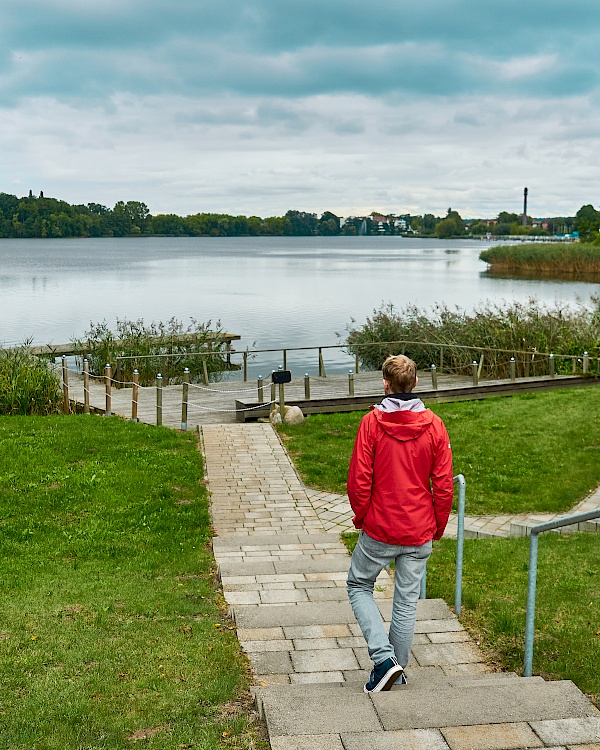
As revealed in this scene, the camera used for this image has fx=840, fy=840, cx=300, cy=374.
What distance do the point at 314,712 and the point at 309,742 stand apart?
257mm

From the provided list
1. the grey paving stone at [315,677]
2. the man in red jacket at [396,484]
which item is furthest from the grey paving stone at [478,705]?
the grey paving stone at [315,677]

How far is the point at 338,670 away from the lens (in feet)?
14.7

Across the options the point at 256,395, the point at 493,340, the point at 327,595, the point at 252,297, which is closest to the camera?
the point at 327,595

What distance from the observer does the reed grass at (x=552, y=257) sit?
59.1m

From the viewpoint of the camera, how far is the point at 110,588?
620 centimetres

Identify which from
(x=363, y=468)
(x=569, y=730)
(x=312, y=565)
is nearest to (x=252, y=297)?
(x=312, y=565)

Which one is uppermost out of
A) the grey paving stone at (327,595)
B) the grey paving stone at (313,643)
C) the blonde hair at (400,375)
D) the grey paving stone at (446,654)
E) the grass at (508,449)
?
the blonde hair at (400,375)

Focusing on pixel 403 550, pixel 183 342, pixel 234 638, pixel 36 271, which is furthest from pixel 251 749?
pixel 36 271

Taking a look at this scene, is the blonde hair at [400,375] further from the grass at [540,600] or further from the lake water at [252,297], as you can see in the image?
the lake water at [252,297]

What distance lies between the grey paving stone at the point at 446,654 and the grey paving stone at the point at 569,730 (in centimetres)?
145

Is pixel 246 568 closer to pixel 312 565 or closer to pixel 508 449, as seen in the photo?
pixel 312 565

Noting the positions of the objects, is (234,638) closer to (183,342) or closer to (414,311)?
(183,342)

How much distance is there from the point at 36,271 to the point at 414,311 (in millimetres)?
58300

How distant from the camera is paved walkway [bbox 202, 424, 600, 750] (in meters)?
3.20
